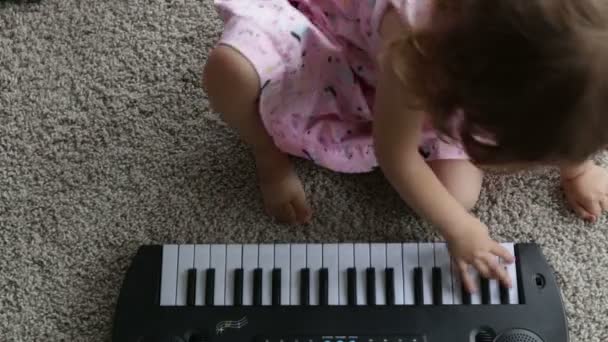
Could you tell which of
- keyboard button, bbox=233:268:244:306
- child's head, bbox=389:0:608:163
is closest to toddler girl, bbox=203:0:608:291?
child's head, bbox=389:0:608:163

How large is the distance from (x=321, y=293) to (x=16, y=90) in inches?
18.6

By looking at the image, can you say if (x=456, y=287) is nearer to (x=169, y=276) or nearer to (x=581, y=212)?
(x=581, y=212)

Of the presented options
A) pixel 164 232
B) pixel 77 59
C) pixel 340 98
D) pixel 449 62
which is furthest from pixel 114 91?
pixel 449 62

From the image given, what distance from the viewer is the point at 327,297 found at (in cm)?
73

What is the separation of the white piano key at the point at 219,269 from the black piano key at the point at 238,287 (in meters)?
0.01

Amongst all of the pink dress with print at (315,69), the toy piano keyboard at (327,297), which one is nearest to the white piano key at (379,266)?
the toy piano keyboard at (327,297)

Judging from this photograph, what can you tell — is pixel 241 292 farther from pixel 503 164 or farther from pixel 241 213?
pixel 503 164

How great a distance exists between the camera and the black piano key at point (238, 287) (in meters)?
0.73

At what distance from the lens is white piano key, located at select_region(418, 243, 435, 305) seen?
72 cm

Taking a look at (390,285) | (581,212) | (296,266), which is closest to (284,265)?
(296,266)

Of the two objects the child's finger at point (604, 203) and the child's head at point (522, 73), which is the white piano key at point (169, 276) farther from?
the child's finger at point (604, 203)

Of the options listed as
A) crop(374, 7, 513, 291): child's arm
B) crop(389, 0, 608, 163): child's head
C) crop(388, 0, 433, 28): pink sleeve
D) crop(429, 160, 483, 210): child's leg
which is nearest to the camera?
crop(389, 0, 608, 163): child's head

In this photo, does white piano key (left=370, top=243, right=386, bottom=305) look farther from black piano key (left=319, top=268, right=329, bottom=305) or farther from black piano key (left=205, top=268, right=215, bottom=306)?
black piano key (left=205, top=268, right=215, bottom=306)

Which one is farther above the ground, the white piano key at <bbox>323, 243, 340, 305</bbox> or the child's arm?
the child's arm
